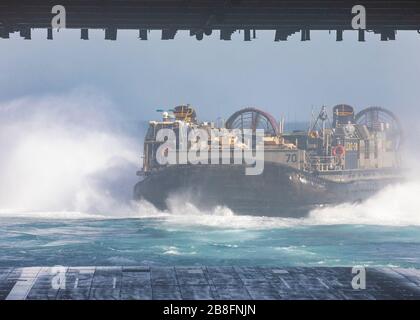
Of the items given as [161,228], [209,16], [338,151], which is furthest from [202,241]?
[209,16]

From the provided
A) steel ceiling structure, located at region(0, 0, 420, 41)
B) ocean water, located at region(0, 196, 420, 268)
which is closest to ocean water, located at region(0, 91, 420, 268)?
ocean water, located at region(0, 196, 420, 268)

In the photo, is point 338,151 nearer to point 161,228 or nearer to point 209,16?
point 161,228

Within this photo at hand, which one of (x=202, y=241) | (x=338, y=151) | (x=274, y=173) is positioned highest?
(x=338, y=151)

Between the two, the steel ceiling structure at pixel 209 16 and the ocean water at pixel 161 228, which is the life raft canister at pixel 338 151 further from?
the steel ceiling structure at pixel 209 16

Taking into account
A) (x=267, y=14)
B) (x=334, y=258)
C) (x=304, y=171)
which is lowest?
(x=334, y=258)

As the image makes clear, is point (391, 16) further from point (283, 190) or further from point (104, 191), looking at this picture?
point (104, 191)

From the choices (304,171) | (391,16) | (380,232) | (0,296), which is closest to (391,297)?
(391,16)
